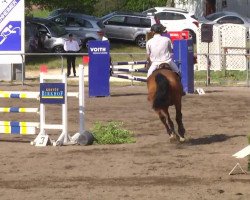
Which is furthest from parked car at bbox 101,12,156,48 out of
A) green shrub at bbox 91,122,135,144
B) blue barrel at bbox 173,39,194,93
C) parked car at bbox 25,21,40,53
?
green shrub at bbox 91,122,135,144

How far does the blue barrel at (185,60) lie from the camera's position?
27406 mm

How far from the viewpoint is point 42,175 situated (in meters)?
12.4

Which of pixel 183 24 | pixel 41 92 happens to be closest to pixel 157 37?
pixel 41 92

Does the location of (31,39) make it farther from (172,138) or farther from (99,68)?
(172,138)

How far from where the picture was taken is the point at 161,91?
15.4 meters

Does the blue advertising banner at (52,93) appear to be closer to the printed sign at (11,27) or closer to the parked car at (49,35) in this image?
the printed sign at (11,27)

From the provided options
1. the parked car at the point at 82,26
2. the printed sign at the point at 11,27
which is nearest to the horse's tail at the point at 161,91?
the printed sign at the point at 11,27

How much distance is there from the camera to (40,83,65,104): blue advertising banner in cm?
1573

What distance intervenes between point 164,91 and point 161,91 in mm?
50

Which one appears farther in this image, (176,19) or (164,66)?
(176,19)

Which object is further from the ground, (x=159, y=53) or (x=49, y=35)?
(x=49, y=35)

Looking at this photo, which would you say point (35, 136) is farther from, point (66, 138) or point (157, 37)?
point (157, 37)

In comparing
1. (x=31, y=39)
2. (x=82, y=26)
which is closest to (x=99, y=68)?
(x=31, y=39)

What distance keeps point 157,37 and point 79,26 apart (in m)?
32.2
